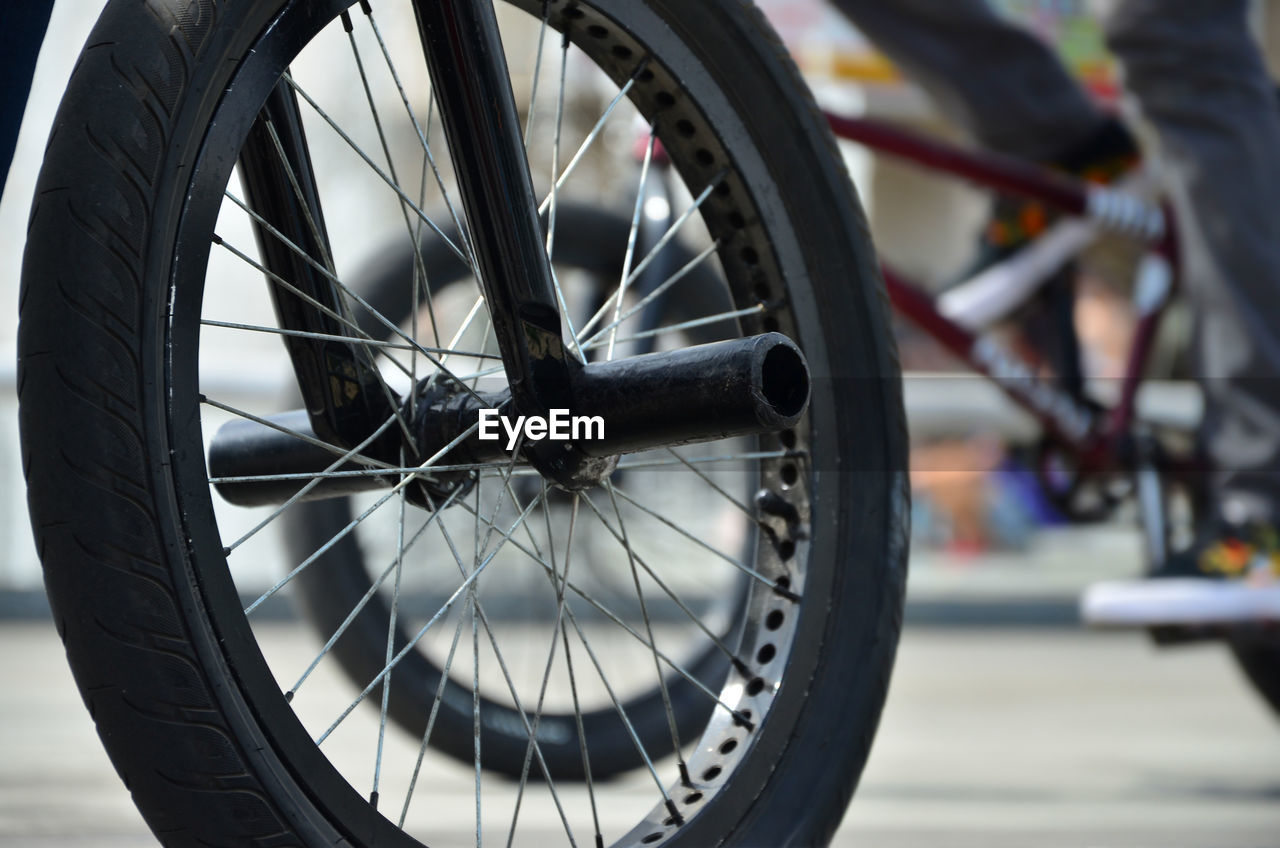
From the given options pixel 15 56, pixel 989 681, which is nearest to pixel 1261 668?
pixel 989 681

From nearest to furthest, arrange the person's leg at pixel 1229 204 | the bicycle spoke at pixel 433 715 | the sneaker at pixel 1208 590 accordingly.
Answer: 1. the bicycle spoke at pixel 433 715
2. the sneaker at pixel 1208 590
3. the person's leg at pixel 1229 204

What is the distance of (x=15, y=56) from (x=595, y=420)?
432 millimetres

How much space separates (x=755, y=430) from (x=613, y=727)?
836 millimetres

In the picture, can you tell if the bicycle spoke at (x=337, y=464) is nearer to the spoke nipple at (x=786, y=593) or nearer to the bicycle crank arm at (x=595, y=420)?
the bicycle crank arm at (x=595, y=420)

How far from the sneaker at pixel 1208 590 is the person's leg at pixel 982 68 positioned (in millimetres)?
764

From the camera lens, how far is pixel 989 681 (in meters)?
3.60

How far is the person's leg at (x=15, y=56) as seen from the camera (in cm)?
94

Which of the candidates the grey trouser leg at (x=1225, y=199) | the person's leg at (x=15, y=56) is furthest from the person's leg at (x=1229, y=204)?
the person's leg at (x=15, y=56)

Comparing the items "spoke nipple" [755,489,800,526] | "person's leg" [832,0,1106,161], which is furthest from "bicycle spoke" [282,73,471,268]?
"person's leg" [832,0,1106,161]

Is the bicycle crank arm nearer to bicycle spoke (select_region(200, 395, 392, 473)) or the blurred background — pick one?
bicycle spoke (select_region(200, 395, 392, 473))

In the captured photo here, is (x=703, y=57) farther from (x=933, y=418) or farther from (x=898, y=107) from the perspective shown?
(x=898, y=107)

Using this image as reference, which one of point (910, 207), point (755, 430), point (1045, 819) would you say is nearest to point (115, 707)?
point (755, 430)

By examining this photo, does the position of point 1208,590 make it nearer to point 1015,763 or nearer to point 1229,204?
point 1015,763
